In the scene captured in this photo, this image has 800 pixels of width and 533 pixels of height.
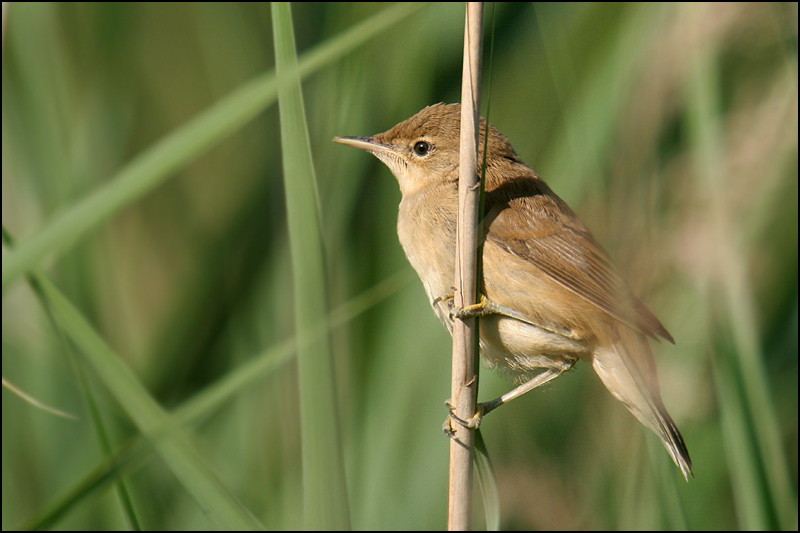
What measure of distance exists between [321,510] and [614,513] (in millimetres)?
1231

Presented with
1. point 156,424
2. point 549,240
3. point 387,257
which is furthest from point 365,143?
point 156,424

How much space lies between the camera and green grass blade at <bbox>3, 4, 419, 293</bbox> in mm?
1477

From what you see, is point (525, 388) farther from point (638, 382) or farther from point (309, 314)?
point (309, 314)

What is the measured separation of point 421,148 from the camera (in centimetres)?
249

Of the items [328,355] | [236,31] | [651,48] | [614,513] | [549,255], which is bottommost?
[614,513]

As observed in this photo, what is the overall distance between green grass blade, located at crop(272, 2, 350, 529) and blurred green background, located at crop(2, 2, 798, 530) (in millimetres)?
166

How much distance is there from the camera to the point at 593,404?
2598 millimetres

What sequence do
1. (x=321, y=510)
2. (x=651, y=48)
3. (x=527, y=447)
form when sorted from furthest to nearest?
(x=527, y=447) → (x=651, y=48) → (x=321, y=510)

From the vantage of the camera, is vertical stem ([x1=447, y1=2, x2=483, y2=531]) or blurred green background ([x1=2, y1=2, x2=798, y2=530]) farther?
blurred green background ([x1=2, y1=2, x2=798, y2=530])

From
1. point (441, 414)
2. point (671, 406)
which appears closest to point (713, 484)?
point (671, 406)

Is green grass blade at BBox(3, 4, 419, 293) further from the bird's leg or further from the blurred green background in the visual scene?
the bird's leg

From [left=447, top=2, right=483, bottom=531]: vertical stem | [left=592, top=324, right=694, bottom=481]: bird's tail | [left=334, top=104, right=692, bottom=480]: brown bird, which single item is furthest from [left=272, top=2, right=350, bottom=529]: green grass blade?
[left=592, top=324, right=694, bottom=481]: bird's tail

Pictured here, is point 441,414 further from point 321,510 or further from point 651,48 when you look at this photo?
point 651,48

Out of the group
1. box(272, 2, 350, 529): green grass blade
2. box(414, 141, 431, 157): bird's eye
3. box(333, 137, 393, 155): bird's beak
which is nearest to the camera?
box(272, 2, 350, 529): green grass blade
